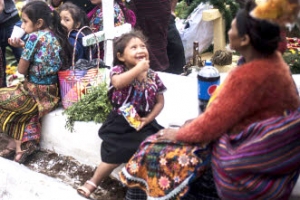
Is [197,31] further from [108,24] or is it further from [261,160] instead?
[261,160]

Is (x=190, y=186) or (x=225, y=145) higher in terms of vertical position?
(x=225, y=145)

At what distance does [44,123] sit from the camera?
4312 mm

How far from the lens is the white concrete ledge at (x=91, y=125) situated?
3.88m

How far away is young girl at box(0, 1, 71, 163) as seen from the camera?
403cm

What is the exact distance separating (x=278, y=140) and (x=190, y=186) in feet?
2.16

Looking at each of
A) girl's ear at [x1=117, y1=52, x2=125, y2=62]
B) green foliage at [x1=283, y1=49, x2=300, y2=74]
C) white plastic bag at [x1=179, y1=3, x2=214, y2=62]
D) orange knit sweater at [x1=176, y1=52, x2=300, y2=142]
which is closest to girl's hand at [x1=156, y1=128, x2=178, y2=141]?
orange knit sweater at [x1=176, y1=52, x2=300, y2=142]

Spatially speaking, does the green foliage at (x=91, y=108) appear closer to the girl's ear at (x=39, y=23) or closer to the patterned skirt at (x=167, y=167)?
the girl's ear at (x=39, y=23)

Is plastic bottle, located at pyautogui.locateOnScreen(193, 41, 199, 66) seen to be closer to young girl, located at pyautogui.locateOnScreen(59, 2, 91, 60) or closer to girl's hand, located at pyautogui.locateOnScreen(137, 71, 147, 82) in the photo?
young girl, located at pyautogui.locateOnScreen(59, 2, 91, 60)

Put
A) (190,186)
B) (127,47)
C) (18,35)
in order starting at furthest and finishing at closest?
1. (18,35)
2. (127,47)
3. (190,186)

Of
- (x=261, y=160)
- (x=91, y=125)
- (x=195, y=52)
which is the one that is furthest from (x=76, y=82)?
(x=261, y=160)

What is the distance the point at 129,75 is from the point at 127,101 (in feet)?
0.98

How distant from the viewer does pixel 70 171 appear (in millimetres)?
3953

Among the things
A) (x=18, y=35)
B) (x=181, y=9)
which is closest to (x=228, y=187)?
(x=18, y=35)

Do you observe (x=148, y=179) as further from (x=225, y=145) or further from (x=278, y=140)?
(x=278, y=140)
